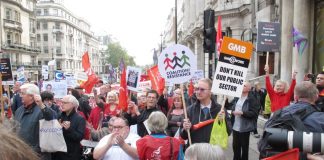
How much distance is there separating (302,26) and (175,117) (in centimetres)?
923

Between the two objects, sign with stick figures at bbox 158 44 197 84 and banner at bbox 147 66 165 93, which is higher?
sign with stick figures at bbox 158 44 197 84

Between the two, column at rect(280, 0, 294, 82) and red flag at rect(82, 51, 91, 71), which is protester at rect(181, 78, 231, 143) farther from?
column at rect(280, 0, 294, 82)

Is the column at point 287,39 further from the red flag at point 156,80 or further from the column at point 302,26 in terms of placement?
the red flag at point 156,80

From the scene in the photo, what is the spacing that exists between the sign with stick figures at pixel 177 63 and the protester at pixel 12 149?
4261mm

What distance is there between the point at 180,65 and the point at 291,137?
2929 millimetres

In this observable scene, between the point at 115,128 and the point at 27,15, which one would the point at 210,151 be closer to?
the point at 115,128

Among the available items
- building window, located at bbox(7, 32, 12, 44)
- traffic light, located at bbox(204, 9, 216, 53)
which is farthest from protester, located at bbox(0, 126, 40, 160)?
building window, located at bbox(7, 32, 12, 44)

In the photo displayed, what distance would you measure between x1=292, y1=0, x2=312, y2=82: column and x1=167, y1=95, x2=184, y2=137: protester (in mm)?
8201

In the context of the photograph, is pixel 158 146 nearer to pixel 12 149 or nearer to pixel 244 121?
pixel 12 149

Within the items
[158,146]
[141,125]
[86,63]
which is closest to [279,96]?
[141,125]

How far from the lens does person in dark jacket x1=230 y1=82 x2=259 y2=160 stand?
6.40m

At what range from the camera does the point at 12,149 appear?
36.0 inches

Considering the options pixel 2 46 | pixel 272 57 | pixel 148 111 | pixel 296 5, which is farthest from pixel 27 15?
pixel 148 111

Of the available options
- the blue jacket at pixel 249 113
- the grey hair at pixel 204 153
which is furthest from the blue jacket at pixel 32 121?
the blue jacket at pixel 249 113
